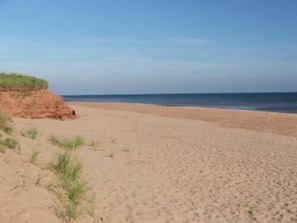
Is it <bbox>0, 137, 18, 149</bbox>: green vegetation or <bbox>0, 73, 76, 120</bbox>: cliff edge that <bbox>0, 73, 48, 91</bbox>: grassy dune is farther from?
<bbox>0, 137, 18, 149</bbox>: green vegetation

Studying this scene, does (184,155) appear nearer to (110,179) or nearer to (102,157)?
(102,157)

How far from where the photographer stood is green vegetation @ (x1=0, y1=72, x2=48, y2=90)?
711 inches

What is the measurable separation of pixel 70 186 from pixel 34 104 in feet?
43.6

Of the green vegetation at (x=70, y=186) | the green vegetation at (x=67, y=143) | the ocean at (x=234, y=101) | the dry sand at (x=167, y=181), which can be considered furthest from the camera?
the ocean at (x=234, y=101)

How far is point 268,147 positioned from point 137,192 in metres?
8.17

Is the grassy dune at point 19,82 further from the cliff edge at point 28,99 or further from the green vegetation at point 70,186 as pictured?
the green vegetation at point 70,186

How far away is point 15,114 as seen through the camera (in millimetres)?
18172

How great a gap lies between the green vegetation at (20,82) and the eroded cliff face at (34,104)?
0.19 metres

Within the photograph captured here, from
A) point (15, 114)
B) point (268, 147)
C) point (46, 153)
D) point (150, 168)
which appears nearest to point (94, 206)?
point (46, 153)

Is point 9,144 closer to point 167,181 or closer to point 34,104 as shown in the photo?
point 167,181

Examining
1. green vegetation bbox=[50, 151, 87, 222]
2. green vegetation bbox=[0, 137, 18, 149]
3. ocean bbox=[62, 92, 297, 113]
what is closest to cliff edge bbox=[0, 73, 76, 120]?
green vegetation bbox=[0, 137, 18, 149]

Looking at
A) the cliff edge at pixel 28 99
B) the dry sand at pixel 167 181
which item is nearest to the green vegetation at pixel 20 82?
the cliff edge at pixel 28 99

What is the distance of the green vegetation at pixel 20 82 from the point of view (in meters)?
18.1

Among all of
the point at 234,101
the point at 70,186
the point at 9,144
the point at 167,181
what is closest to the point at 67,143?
the point at 9,144
